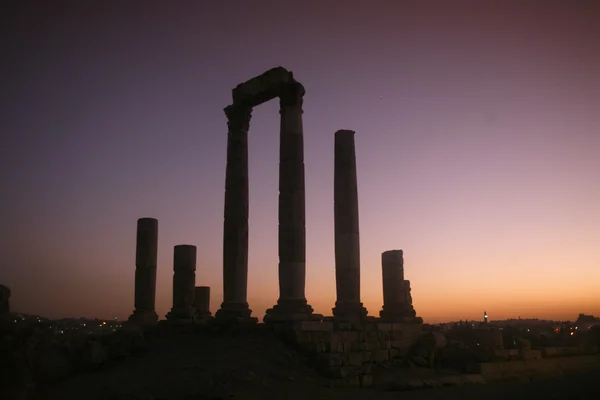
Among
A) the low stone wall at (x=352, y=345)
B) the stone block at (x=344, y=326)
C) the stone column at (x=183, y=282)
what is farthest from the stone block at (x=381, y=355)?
the stone column at (x=183, y=282)

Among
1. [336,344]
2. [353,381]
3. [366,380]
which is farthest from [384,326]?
[353,381]

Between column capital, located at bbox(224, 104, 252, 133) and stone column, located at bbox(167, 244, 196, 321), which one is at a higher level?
column capital, located at bbox(224, 104, 252, 133)

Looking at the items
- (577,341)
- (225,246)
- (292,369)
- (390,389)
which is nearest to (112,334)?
(225,246)

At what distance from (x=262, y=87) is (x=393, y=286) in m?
10.7

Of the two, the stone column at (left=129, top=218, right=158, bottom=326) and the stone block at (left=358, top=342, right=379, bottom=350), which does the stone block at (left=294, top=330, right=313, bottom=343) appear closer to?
the stone block at (left=358, top=342, right=379, bottom=350)

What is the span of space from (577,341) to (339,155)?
50.7 feet

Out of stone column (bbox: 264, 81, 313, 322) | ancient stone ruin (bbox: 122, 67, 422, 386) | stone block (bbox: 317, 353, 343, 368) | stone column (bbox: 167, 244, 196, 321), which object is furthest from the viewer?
stone column (bbox: 167, 244, 196, 321)

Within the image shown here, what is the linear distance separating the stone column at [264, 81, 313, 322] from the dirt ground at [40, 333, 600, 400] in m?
1.86

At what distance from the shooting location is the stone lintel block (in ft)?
65.9

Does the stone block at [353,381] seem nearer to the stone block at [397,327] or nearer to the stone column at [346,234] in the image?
the stone column at [346,234]

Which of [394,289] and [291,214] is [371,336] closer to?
[291,214]

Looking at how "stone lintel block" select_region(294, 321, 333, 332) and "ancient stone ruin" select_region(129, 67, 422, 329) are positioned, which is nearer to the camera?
"stone lintel block" select_region(294, 321, 333, 332)

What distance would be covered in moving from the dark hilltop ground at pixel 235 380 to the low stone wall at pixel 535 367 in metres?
1.52

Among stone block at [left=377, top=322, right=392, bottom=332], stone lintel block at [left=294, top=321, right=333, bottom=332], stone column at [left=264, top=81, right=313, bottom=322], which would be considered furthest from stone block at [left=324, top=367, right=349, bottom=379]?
stone block at [left=377, top=322, right=392, bottom=332]
